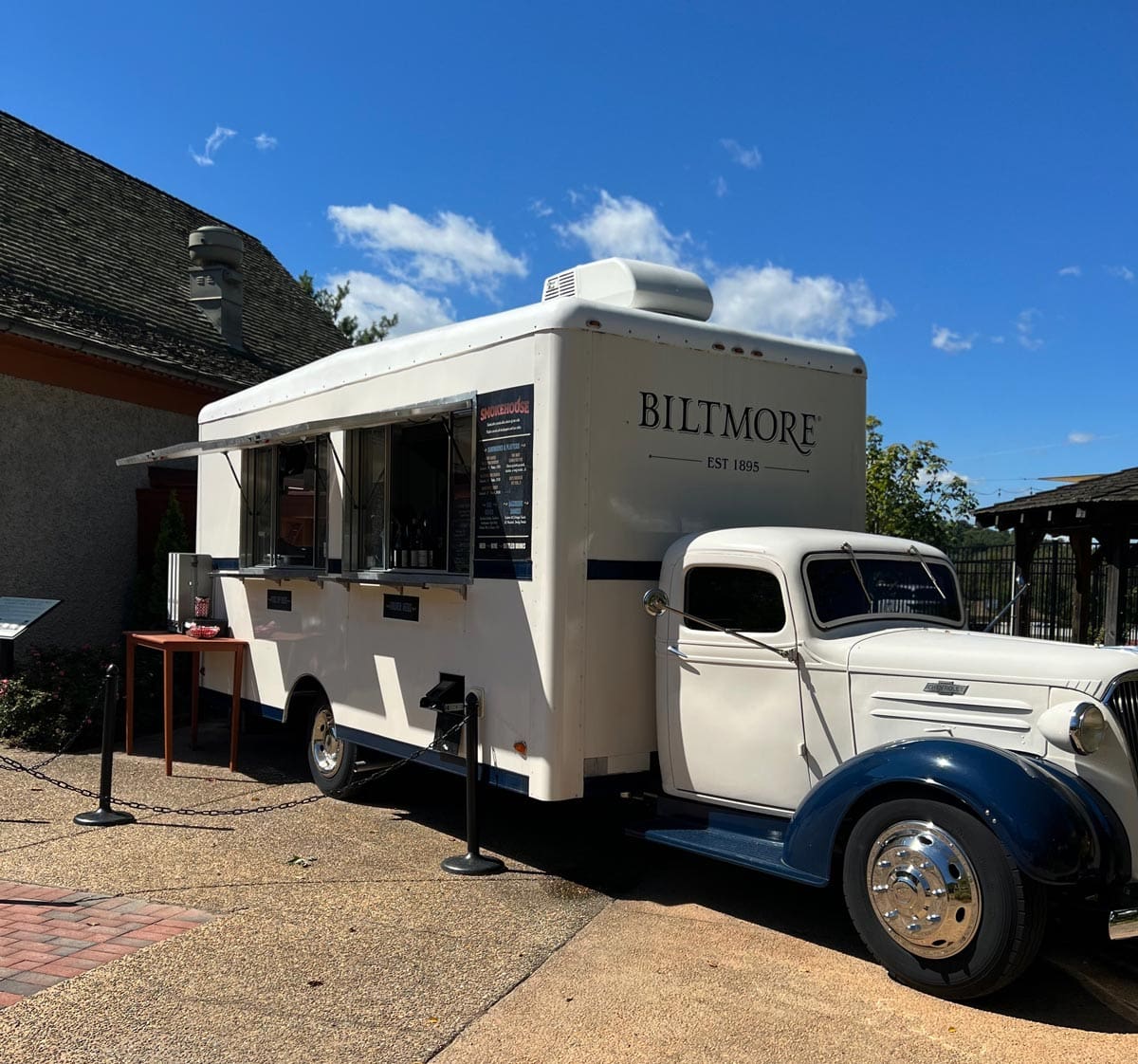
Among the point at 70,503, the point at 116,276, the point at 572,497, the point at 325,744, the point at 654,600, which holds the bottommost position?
the point at 325,744

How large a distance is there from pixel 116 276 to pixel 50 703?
6457 millimetres

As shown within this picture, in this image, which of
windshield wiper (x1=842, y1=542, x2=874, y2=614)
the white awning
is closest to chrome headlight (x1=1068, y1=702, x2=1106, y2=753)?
windshield wiper (x1=842, y1=542, x2=874, y2=614)

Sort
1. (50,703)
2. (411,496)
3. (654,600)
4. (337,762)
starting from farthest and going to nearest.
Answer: (50,703) < (337,762) < (411,496) < (654,600)

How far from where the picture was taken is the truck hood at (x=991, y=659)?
4.49 metres

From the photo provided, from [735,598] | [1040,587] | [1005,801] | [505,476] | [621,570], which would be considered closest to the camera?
[1005,801]

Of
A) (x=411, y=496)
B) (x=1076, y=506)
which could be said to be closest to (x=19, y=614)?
(x=411, y=496)

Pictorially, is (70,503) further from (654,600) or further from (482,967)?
(482,967)

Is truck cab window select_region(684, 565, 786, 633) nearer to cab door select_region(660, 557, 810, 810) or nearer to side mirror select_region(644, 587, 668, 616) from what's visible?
cab door select_region(660, 557, 810, 810)

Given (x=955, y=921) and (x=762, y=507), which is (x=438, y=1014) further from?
(x=762, y=507)

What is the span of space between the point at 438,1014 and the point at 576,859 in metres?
2.29

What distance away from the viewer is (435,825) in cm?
715

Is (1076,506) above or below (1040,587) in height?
above

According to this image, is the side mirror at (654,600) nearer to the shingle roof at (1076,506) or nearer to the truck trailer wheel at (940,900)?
the truck trailer wheel at (940,900)

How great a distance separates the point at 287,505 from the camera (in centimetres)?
834
